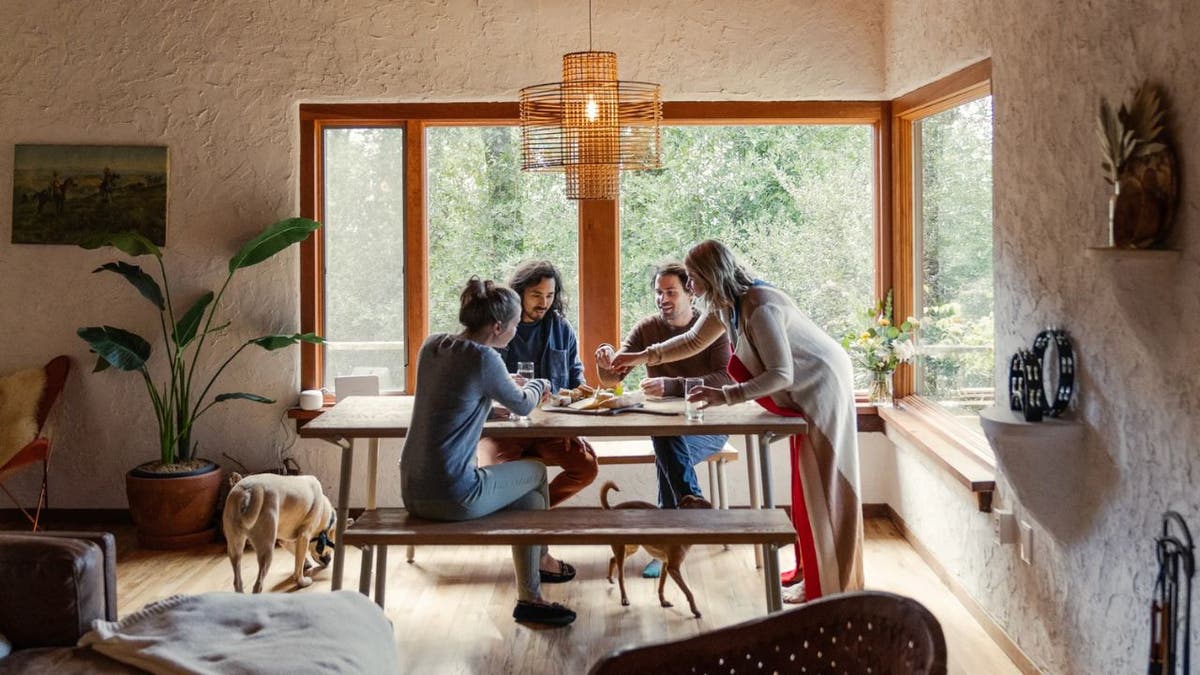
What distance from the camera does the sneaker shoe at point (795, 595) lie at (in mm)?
4730

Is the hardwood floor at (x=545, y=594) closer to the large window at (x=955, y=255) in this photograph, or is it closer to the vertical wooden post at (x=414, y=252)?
the large window at (x=955, y=255)

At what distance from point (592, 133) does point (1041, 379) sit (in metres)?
1.78

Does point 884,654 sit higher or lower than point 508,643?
higher

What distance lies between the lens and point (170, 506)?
551 centimetres

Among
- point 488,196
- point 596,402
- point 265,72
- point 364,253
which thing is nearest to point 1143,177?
point 596,402

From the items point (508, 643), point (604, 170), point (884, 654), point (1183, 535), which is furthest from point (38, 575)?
point (1183, 535)

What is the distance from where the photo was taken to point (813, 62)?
5.81 metres

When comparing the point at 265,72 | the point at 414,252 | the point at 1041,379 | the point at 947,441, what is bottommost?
the point at 947,441

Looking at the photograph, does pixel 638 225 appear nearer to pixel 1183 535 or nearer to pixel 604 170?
pixel 604 170

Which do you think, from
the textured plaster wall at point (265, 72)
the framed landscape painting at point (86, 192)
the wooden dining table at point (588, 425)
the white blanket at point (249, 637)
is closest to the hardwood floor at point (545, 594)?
the wooden dining table at point (588, 425)

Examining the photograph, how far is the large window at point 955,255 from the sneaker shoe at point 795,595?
3.08 feet

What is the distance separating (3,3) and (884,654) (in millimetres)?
5348

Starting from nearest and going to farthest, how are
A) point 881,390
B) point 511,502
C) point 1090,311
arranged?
point 1090,311, point 511,502, point 881,390

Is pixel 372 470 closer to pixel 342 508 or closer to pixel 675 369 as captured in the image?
pixel 342 508
